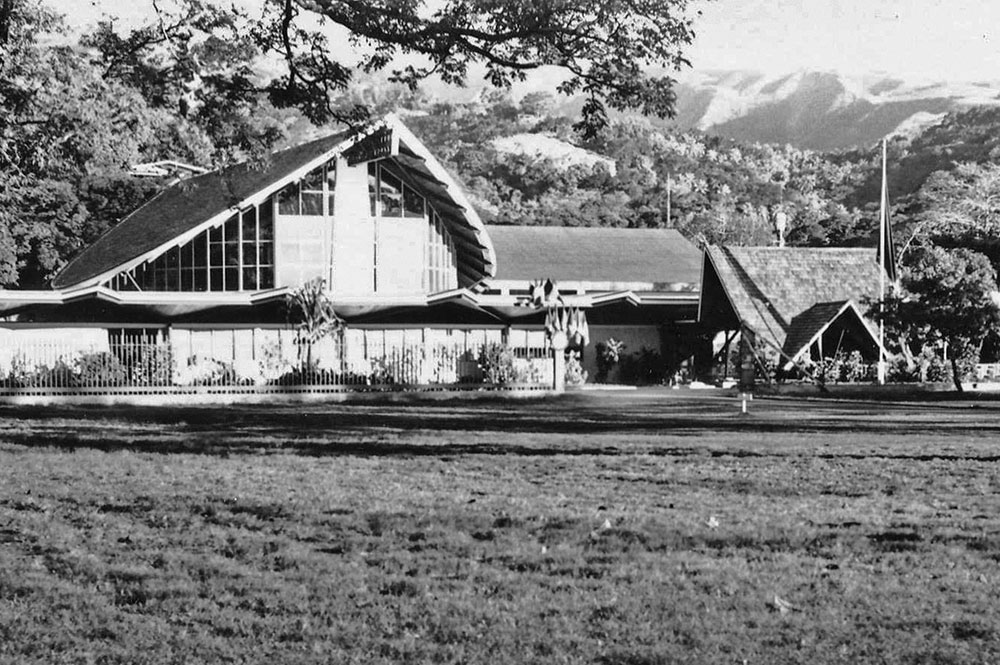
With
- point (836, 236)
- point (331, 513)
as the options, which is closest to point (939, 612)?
point (331, 513)

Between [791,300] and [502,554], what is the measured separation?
35.5 m

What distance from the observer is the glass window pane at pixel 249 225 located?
44281 millimetres

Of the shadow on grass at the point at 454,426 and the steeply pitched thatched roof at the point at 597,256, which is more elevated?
the steeply pitched thatched roof at the point at 597,256

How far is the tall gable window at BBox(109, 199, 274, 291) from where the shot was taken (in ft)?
144

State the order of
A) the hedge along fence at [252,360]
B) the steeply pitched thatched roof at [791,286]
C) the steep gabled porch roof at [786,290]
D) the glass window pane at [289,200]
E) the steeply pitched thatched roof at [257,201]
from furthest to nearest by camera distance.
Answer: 1. the glass window pane at [289,200]
2. the steeply pitched thatched roof at [257,201]
3. the steeply pitched thatched roof at [791,286]
4. the steep gabled porch roof at [786,290]
5. the hedge along fence at [252,360]

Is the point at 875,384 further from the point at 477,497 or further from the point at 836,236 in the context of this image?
the point at 836,236

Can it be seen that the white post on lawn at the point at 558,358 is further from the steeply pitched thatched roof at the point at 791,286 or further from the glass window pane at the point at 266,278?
the glass window pane at the point at 266,278

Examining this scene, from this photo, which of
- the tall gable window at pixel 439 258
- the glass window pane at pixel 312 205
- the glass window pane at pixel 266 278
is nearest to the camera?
the glass window pane at pixel 266 278

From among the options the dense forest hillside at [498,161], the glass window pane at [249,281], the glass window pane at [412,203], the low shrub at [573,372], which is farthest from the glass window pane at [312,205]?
the low shrub at [573,372]

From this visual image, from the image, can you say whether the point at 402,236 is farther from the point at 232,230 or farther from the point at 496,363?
the point at 496,363

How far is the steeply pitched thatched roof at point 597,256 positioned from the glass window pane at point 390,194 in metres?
5.41

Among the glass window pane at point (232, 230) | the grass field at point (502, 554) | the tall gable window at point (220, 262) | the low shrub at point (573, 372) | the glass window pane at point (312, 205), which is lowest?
the grass field at point (502, 554)

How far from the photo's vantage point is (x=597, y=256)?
5362 cm

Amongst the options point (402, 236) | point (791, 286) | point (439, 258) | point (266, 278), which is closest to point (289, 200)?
point (266, 278)
